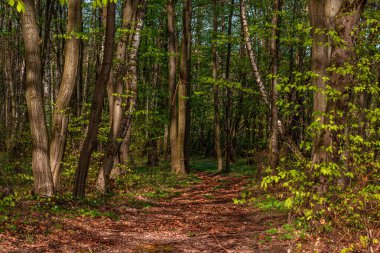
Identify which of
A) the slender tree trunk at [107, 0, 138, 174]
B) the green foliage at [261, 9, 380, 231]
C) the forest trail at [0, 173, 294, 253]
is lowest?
the forest trail at [0, 173, 294, 253]

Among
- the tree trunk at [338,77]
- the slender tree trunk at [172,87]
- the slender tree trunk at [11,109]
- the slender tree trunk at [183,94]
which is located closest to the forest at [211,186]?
the tree trunk at [338,77]

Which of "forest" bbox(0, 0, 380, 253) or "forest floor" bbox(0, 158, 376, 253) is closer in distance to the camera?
"forest" bbox(0, 0, 380, 253)

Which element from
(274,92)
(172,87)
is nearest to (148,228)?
(274,92)

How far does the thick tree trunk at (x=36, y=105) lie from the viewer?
33.1 feet

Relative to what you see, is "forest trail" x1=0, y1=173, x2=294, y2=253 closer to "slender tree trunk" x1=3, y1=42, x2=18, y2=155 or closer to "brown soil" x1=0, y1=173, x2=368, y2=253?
"brown soil" x1=0, y1=173, x2=368, y2=253

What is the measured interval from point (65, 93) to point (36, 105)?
1131 millimetres

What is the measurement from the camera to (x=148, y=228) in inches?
392

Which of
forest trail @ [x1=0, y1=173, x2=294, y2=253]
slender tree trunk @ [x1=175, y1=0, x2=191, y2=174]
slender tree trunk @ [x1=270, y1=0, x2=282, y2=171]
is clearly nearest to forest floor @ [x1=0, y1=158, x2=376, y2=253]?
forest trail @ [x1=0, y1=173, x2=294, y2=253]

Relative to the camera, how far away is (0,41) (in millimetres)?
31219

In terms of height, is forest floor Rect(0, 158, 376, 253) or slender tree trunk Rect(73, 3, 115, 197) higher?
slender tree trunk Rect(73, 3, 115, 197)

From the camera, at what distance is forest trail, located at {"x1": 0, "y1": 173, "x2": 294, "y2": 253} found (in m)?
7.64

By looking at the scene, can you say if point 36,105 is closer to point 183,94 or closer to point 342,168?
point 342,168

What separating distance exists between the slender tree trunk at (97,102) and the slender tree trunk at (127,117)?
1815mm

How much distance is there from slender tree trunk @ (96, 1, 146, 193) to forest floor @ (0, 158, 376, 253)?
84cm
